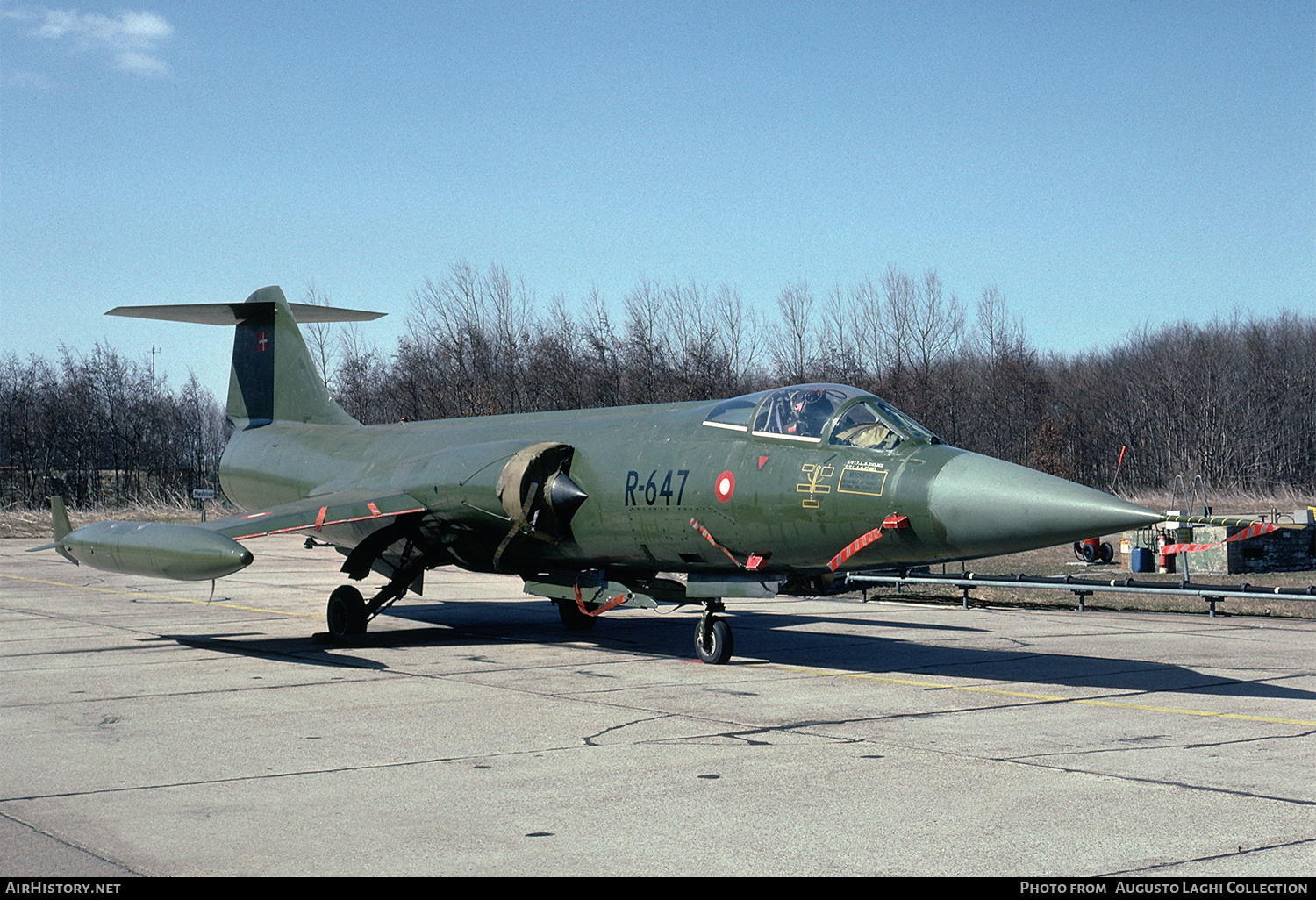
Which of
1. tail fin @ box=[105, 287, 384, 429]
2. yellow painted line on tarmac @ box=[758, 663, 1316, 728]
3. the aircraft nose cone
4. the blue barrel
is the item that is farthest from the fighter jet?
the blue barrel

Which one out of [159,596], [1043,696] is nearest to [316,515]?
[159,596]

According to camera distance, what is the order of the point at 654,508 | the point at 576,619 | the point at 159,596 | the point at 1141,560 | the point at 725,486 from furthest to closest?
the point at 1141,560 → the point at 159,596 → the point at 576,619 → the point at 654,508 → the point at 725,486

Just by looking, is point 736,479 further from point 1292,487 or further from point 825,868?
point 1292,487

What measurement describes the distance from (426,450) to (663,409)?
3976mm

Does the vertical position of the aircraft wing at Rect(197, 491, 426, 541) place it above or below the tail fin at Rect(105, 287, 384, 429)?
below

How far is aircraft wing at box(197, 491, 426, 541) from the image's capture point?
13438mm

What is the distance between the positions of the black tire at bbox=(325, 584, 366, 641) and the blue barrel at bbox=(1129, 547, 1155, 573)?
57.0 feet

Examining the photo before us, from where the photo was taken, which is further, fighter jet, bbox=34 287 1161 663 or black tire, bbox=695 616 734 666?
black tire, bbox=695 616 734 666

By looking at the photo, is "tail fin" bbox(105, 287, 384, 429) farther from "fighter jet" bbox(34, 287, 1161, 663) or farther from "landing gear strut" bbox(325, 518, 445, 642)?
"landing gear strut" bbox(325, 518, 445, 642)

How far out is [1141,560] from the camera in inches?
969

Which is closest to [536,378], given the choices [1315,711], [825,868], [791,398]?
[791,398]

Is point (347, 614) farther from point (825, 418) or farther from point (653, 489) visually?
point (825, 418)

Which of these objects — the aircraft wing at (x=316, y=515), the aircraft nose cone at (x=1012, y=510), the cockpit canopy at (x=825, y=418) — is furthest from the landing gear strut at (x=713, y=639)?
the aircraft wing at (x=316, y=515)

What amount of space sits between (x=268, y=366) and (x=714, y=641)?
10.8m
